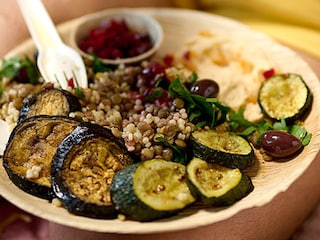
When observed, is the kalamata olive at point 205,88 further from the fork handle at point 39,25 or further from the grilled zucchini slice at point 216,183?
the fork handle at point 39,25

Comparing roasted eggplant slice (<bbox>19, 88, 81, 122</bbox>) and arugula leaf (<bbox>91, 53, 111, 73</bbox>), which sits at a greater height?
roasted eggplant slice (<bbox>19, 88, 81, 122</bbox>)

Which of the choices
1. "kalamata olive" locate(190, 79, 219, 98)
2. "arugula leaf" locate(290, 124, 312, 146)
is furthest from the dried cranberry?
"arugula leaf" locate(290, 124, 312, 146)

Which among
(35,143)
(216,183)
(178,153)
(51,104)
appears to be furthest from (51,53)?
(216,183)

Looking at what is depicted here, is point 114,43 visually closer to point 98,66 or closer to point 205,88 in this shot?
point 98,66

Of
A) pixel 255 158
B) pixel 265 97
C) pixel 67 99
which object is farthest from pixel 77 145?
pixel 265 97

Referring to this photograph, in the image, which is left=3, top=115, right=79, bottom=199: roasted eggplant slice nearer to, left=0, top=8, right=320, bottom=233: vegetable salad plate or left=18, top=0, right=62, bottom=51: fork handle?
left=0, top=8, right=320, bottom=233: vegetable salad plate

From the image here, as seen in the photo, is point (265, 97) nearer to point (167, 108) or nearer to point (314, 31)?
point (167, 108)
